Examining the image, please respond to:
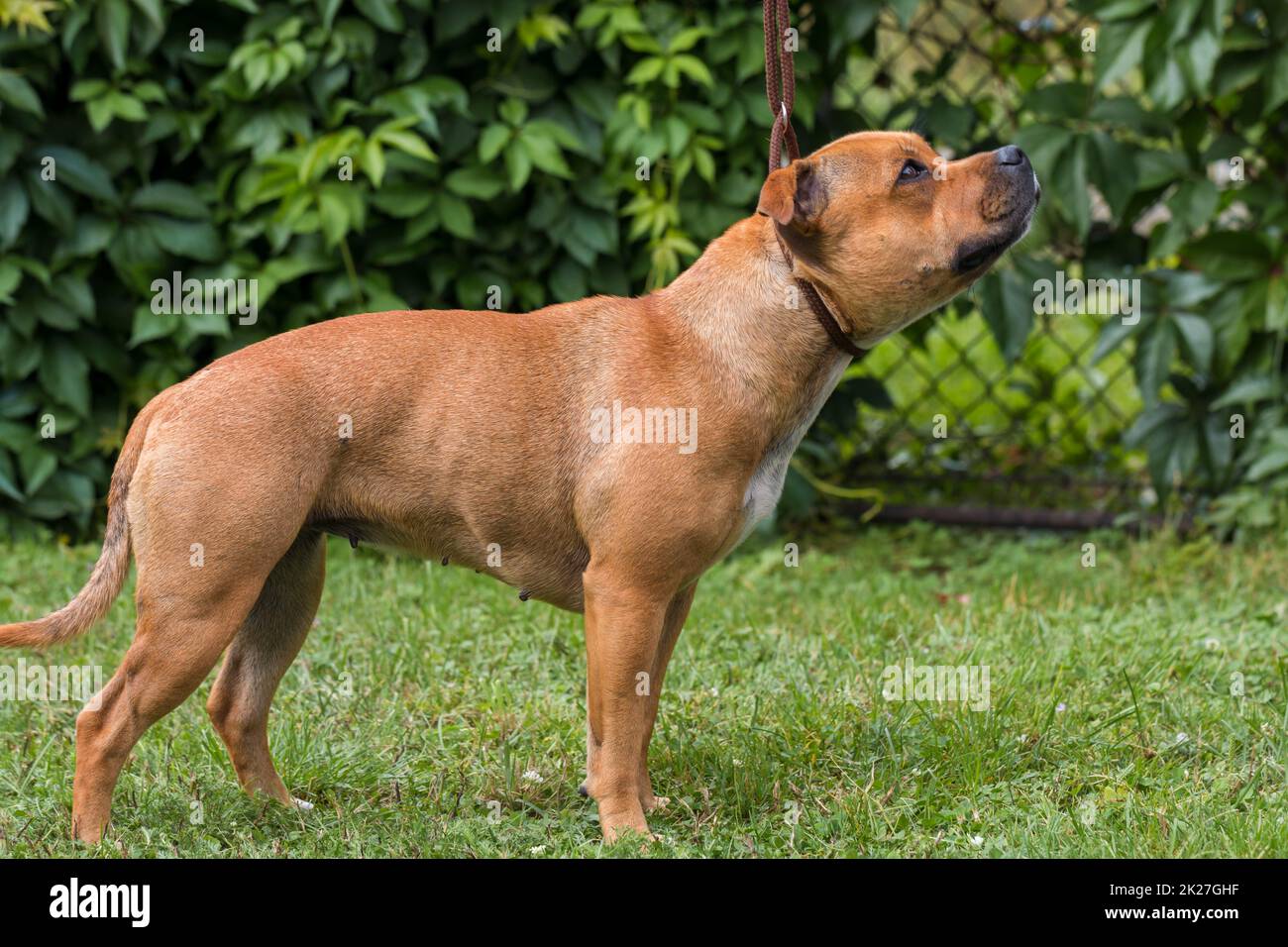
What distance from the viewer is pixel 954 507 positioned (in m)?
6.56

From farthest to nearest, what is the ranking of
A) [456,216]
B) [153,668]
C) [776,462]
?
[456,216] → [776,462] → [153,668]

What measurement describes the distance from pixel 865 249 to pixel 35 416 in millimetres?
3884

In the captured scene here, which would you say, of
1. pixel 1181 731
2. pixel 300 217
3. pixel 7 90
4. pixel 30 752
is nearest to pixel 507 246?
pixel 300 217

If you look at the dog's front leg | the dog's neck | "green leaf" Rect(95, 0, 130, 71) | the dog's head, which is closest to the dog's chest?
the dog's neck

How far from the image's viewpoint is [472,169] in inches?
224

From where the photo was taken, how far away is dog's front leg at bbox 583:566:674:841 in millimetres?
3334

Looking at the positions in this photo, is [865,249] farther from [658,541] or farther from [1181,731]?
[1181,731]

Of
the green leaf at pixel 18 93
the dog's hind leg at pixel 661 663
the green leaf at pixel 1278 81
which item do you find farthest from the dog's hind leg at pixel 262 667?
the green leaf at pixel 1278 81

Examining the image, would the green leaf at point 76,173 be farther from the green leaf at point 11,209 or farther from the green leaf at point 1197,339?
the green leaf at point 1197,339

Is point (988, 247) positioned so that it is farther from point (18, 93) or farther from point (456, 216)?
point (18, 93)

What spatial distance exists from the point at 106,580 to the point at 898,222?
1995 millimetres

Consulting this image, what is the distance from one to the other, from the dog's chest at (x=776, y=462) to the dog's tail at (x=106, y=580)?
4.52 feet

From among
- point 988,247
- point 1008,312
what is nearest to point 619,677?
point 988,247

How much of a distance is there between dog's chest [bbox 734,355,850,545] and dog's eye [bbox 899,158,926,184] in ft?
1.43
